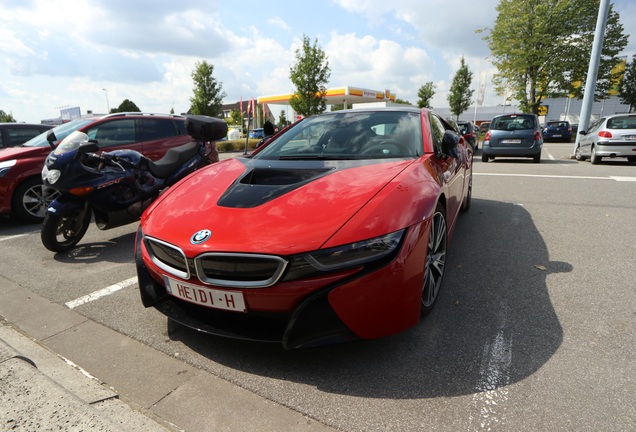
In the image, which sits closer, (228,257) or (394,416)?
(394,416)

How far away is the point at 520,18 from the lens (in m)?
27.0

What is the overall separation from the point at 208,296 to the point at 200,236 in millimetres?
309

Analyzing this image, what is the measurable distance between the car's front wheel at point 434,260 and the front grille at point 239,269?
98cm

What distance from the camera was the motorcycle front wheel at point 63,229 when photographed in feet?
12.9

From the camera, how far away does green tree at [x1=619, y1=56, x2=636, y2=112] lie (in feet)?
129

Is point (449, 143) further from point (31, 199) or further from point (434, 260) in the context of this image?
point (31, 199)

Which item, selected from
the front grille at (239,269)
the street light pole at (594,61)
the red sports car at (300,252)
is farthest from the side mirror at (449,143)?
the street light pole at (594,61)

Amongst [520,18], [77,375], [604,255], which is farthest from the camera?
[520,18]

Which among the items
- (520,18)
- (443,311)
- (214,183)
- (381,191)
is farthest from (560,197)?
(520,18)

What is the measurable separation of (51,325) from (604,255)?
468 cm

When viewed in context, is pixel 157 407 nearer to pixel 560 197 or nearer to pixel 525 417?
pixel 525 417

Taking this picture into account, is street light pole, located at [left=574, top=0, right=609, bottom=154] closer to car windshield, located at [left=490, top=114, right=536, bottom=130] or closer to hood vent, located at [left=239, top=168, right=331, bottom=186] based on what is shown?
car windshield, located at [left=490, top=114, right=536, bottom=130]

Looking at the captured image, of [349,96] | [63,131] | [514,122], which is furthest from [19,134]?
[349,96]

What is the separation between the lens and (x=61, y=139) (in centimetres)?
583
